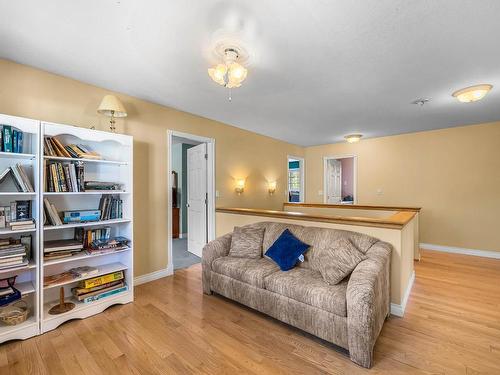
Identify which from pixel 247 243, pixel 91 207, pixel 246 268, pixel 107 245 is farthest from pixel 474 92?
pixel 91 207

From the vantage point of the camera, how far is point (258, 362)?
5.84 ft

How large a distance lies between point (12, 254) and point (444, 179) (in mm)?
6535

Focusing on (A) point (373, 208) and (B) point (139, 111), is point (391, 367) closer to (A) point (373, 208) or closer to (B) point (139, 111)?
(A) point (373, 208)

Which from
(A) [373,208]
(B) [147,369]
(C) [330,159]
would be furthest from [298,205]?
(B) [147,369]

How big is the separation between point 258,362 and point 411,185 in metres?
4.97

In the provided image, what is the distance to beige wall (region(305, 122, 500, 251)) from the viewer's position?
171 inches

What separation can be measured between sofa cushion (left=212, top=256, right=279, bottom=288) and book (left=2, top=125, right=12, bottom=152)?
2.20 meters

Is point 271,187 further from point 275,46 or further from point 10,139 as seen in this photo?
point 10,139

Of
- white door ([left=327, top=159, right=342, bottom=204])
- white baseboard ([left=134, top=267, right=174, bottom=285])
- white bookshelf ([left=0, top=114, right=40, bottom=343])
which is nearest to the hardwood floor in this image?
white bookshelf ([left=0, top=114, right=40, bottom=343])

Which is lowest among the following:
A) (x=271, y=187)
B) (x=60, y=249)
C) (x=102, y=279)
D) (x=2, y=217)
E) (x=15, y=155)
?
(x=102, y=279)

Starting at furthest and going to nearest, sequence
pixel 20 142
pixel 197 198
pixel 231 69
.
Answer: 1. pixel 197 198
2. pixel 20 142
3. pixel 231 69

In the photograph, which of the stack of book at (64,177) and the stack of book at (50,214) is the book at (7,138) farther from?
the stack of book at (50,214)

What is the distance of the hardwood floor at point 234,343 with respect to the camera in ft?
5.67

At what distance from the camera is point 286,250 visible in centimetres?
265
